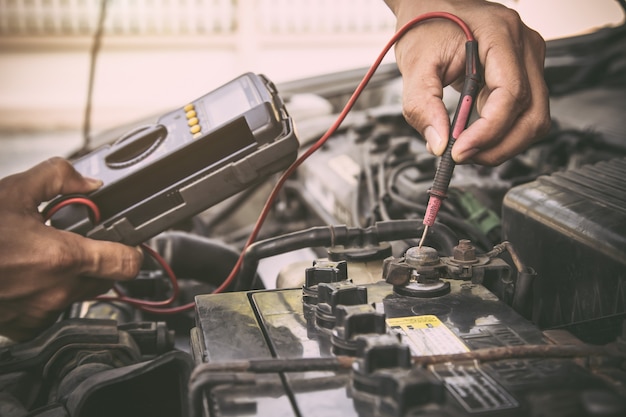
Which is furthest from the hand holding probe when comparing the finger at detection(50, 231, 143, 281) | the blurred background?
the blurred background

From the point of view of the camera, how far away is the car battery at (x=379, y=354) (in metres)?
0.54

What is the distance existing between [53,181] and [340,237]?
16.5 inches

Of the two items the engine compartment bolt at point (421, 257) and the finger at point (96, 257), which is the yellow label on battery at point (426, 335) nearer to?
the engine compartment bolt at point (421, 257)

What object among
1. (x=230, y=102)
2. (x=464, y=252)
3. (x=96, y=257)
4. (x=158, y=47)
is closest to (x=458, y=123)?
(x=464, y=252)

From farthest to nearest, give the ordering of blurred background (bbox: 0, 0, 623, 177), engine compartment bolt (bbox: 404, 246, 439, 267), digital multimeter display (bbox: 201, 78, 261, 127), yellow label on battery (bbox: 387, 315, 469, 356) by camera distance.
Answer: blurred background (bbox: 0, 0, 623, 177)
digital multimeter display (bbox: 201, 78, 261, 127)
engine compartment bolt (bbox: 404, 246, 439, 267)
yellow label on battery (bbox: 387, 315, 469, 356)

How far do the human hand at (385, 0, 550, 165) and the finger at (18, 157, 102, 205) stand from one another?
49 cm

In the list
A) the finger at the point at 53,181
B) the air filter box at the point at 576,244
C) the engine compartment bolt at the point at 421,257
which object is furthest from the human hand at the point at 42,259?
the air filter box at the point at 576,244

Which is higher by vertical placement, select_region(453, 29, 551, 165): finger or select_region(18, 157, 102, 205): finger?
select_region(453, 29, 551, 165): finger

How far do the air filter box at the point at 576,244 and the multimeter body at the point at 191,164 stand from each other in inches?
13.4

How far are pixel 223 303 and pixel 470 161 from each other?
34 centimetres

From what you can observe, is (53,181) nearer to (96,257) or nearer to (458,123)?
(96,257)

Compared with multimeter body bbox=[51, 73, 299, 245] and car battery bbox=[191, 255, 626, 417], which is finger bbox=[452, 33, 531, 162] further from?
multimeter body bbox=[51, 73, 299, 245]

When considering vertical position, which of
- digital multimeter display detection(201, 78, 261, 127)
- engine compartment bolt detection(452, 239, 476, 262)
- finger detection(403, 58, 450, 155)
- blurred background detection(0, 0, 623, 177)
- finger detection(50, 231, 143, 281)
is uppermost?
finger detection(403, 58, 450, 155)

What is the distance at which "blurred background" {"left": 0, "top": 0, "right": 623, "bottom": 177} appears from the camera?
7277 mm
